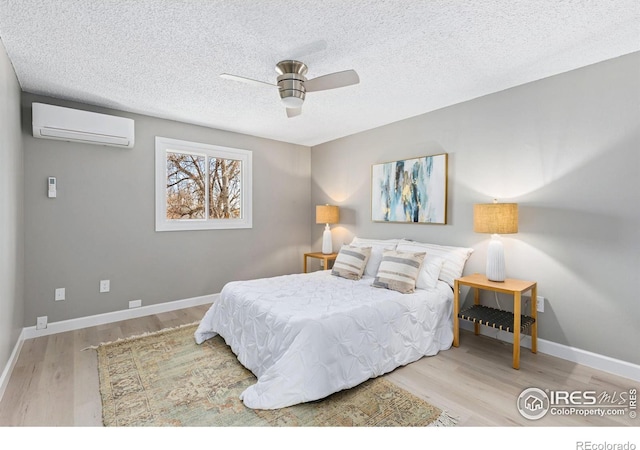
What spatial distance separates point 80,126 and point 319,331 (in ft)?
10.4

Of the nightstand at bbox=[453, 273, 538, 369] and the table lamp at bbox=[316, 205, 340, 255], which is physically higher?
the table lamp at bbox=[316, 205, 340, 255]

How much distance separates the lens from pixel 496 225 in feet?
8.75

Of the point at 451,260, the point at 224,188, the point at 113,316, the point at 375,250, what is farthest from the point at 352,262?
the point at 113,316

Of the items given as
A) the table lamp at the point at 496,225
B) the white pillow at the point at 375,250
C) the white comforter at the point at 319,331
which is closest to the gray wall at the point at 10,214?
the white comforter at the point at 319,331

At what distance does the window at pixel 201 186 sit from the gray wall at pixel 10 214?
128 centimetres

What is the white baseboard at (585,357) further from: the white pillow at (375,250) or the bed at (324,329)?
the white pillow at (375,250)

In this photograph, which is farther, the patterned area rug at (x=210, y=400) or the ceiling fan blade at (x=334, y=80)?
the ceiling fan blade at (x=334, y=80)

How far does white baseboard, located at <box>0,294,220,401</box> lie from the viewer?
8.48ft

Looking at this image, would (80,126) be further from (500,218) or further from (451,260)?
(500,218)

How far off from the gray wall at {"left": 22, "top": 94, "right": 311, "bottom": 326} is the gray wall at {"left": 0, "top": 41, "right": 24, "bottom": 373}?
21 cm

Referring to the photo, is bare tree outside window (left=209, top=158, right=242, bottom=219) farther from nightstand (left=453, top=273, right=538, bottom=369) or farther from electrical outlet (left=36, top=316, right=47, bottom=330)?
nightstand (left=453, top=273, right=538, bottom=369)

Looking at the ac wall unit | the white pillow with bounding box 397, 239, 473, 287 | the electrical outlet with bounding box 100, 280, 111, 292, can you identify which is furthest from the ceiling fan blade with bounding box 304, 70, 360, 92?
the electrical outlet with bounding box 100, 280, 111, 292

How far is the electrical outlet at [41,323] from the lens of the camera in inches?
123
